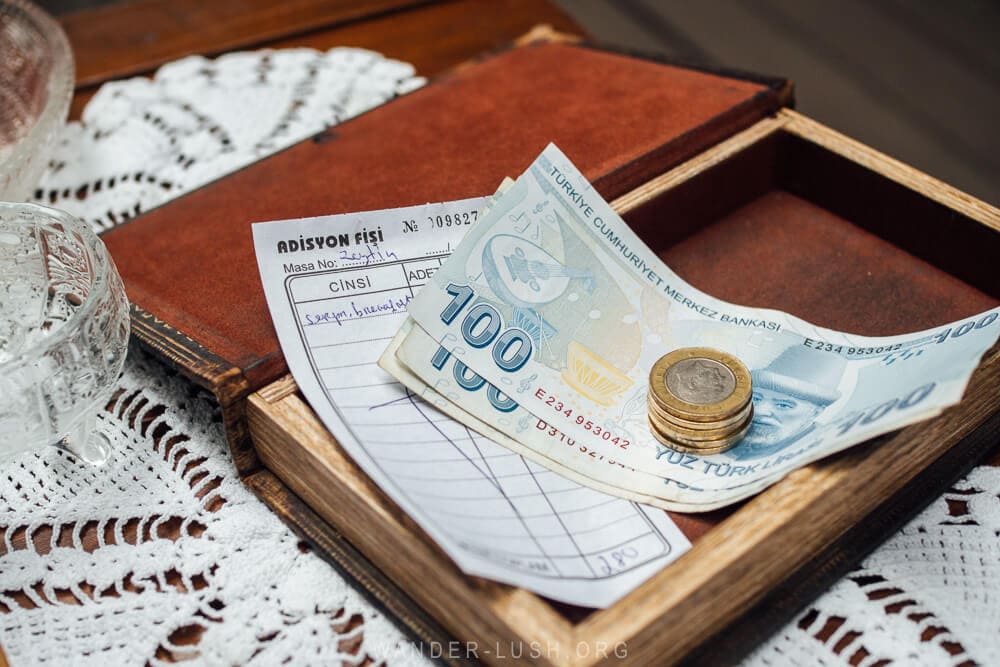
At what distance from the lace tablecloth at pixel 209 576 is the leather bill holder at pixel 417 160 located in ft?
0.20

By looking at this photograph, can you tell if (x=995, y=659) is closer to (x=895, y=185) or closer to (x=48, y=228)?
(x=895, y=185)

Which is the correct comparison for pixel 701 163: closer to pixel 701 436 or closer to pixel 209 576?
pixel 701 436

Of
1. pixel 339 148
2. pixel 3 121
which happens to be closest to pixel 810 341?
pixel 339 148

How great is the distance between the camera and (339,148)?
90 centimetres

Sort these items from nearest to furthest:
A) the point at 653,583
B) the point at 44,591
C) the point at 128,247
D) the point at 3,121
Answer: the point at 653,583 < the point at 44,591 < the point at 128,247 < the point at 3,121

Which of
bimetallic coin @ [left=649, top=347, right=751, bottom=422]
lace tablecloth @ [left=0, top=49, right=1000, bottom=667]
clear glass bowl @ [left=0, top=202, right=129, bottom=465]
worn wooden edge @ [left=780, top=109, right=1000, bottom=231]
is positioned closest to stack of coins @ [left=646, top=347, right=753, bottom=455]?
bimetallic coin @ [left=649, top=347, right=751, bottom=422]

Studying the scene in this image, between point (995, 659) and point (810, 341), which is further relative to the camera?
point (810, 341)

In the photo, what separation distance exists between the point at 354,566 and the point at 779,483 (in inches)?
10.5

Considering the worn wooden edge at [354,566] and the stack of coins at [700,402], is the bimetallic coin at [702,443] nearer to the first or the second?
the stack of coins at [700,402]

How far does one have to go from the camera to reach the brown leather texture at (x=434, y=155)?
0.77 m

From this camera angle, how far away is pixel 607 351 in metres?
0.72

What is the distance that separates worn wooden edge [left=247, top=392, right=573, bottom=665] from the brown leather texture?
0.09 meters

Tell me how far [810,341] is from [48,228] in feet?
1.75

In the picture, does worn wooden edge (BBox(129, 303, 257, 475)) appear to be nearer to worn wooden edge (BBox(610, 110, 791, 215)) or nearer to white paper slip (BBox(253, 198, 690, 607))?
white paper slip (BBox(253, 198, 690, 607))
